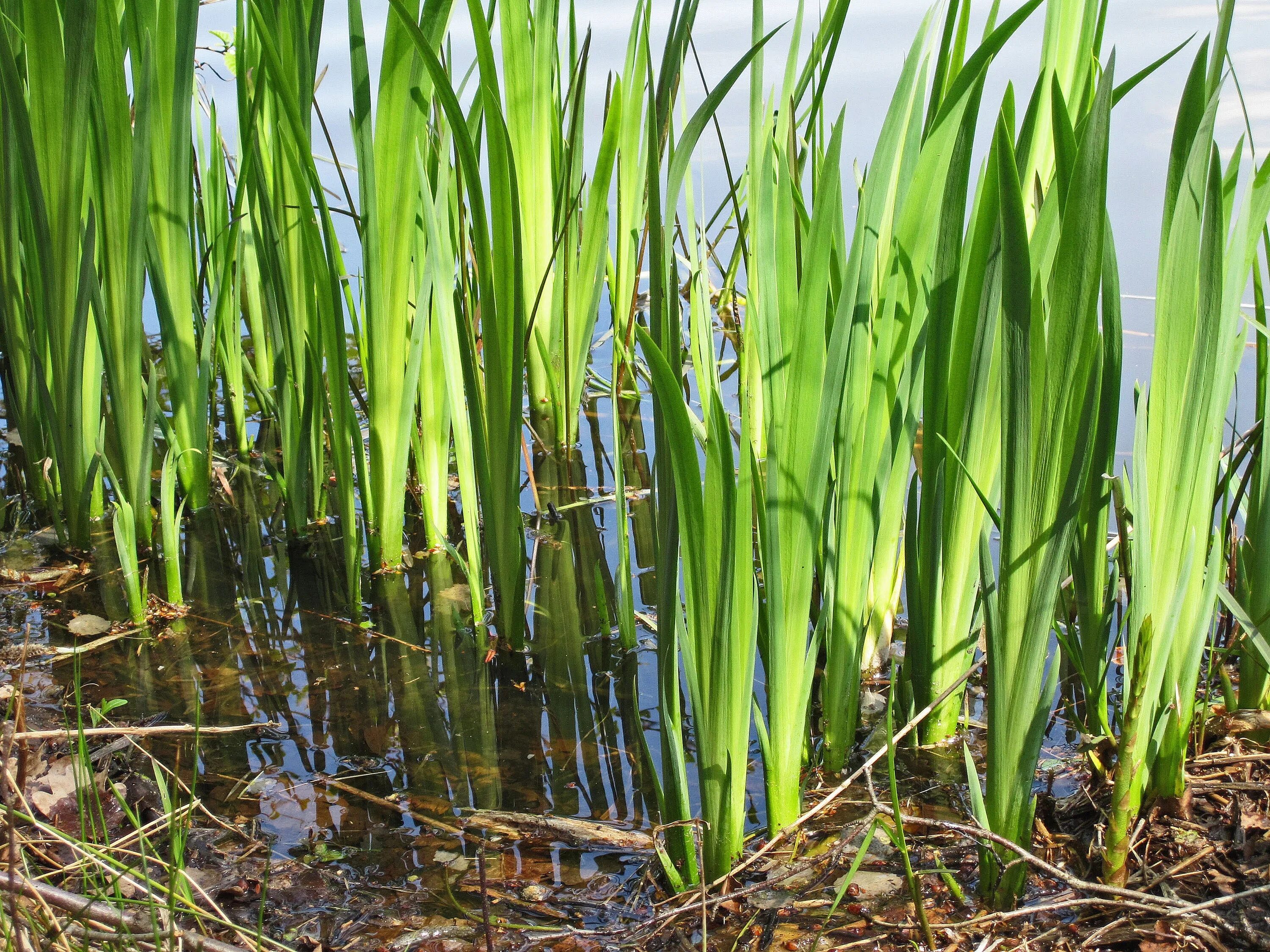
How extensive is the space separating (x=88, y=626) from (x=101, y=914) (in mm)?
956

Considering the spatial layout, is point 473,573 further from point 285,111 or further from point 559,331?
point 559,331

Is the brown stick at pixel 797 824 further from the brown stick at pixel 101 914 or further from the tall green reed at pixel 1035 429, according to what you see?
the brown stick at pixel 101 914

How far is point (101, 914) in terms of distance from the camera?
82 cm

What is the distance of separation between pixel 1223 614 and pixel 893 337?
2.50ft

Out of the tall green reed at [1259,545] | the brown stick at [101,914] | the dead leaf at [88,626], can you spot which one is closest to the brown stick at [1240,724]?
the tall green reed at [1259,545]

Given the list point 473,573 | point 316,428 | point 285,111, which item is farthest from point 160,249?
point 473,573

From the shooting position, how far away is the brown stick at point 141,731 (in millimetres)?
1008

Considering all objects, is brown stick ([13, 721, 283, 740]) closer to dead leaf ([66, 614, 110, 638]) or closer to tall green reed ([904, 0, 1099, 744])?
dead leaf ([66, 614, 110, 638])

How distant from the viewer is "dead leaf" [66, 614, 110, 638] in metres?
1.62

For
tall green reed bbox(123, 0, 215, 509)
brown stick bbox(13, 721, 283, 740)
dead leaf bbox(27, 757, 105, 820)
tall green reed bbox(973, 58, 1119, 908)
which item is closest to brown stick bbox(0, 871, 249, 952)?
brown stick bbox(13, 721, 283, 740)

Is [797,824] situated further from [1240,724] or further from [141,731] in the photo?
[141,731]

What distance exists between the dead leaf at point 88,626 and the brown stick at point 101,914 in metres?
0.86

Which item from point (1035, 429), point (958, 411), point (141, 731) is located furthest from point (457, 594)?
point (1035, 429)

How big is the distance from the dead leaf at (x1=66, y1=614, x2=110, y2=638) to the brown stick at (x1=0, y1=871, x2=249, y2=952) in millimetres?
858
